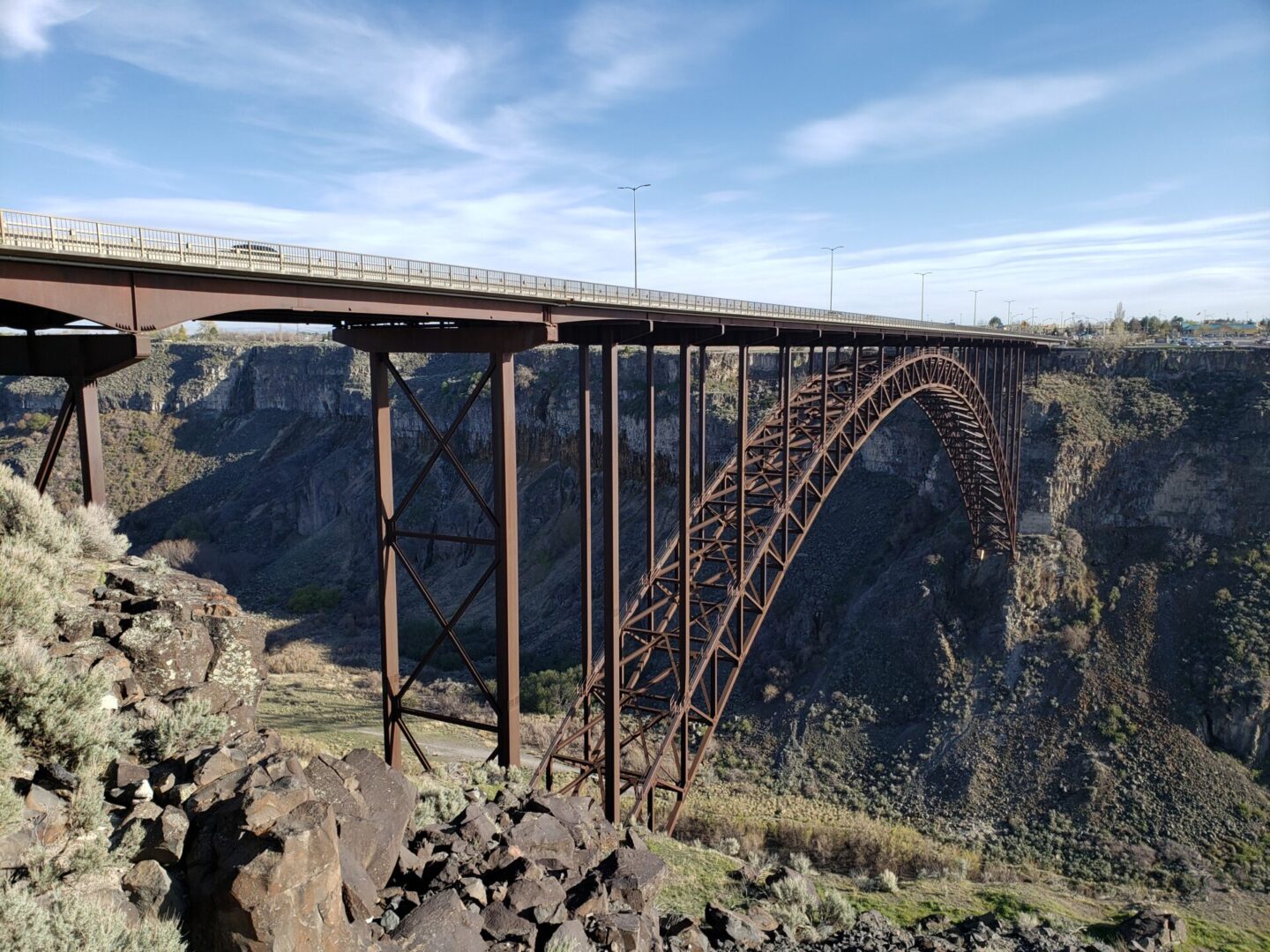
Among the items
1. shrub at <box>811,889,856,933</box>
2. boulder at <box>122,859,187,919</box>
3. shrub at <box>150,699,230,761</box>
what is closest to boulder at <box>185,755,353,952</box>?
boulder at <box>122,859,187,919</box>

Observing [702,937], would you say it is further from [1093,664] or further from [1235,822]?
[1093,664]

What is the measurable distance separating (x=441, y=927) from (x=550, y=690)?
3109 cm

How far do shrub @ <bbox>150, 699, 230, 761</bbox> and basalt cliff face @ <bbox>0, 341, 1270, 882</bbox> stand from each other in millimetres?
26396

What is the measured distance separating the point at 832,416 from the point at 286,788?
2288 cm

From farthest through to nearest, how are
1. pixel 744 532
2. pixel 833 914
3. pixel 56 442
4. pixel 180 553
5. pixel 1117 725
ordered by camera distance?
pixel 180 553
pixel 1117 725
pixel 744 532
pixel 833 914
pixel 56 442

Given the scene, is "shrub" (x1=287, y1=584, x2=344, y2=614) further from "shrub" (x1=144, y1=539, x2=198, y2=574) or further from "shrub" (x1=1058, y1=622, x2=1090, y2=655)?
"shrub" (x1=1058, y1=622, x2=1090, y2=655)

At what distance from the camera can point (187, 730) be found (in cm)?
901

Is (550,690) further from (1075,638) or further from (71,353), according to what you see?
(71,353)

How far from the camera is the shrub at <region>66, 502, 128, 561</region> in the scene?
11.6 metres

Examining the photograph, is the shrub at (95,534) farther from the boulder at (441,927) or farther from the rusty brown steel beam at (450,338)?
the boulder at (441,927)

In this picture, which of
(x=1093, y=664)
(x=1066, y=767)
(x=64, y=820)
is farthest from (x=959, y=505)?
(x=64, y=820)

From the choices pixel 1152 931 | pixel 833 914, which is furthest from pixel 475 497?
pixel 1152 931

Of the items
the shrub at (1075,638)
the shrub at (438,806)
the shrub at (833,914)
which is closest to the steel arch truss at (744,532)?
the shrub at (833,914)

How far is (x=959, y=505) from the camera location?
43.7 meters
